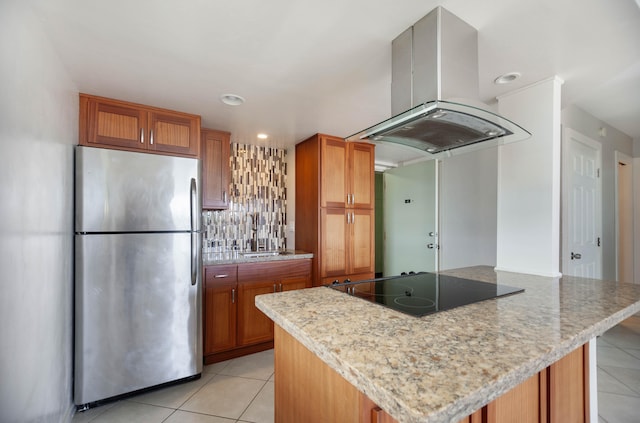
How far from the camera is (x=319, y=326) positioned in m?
0.88

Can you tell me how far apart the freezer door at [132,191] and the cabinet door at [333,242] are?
1250mm

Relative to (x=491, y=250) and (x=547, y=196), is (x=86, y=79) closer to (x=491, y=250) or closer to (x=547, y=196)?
(x=547, y=196)

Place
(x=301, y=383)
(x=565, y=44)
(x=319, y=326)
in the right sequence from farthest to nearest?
(x=565, y=44)
(x=301, y=383)
(x=319, y=326)

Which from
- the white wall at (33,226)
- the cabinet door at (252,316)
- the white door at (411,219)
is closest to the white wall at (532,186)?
the white door at (411,219)

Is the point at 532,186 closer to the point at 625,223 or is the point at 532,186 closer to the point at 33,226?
the point at 33,226

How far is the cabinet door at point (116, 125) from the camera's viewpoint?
201cm

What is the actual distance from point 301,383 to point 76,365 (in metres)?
1.68

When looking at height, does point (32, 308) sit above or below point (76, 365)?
above

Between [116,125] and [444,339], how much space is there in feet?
8.15

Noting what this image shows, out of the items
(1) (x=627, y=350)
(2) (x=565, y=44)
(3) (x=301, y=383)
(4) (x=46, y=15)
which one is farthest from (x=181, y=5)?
(1) (x=627, y=350)

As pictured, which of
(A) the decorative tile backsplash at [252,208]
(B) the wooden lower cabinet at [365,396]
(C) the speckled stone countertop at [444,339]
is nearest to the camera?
(C) the speckled stone countertop at [444,339]

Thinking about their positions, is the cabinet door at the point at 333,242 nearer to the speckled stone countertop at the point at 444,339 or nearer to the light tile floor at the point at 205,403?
the light tile floor at the point at 205,403

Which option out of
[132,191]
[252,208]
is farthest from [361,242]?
[132,191]

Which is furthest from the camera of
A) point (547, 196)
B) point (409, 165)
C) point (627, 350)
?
point (409, 165)
